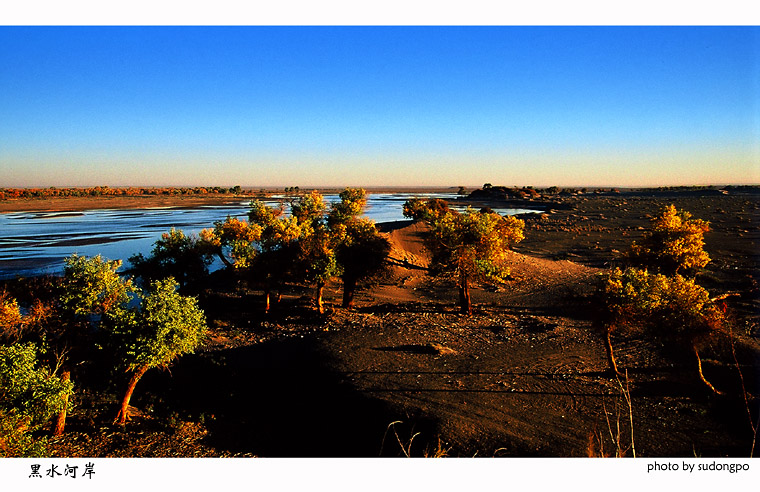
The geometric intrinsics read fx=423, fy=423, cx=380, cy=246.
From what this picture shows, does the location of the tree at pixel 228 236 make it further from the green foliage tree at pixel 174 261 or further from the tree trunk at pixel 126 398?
the tree trunk at pixel 126 398

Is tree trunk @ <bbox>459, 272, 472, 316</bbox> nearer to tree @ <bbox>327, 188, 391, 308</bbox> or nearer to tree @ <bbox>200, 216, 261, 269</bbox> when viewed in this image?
tree @ <bbox>327, 188, 391, 308</bbox>

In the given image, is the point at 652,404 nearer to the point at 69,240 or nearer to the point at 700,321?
the point at 700,321

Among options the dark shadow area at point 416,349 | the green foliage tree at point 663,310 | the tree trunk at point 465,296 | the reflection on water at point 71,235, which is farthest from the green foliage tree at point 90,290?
the reflection on water at point 71,235

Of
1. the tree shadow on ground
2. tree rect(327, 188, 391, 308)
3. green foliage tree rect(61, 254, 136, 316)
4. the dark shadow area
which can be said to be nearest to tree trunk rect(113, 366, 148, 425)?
the tree shadow on ground

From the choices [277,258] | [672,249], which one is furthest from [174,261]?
[672,249]
